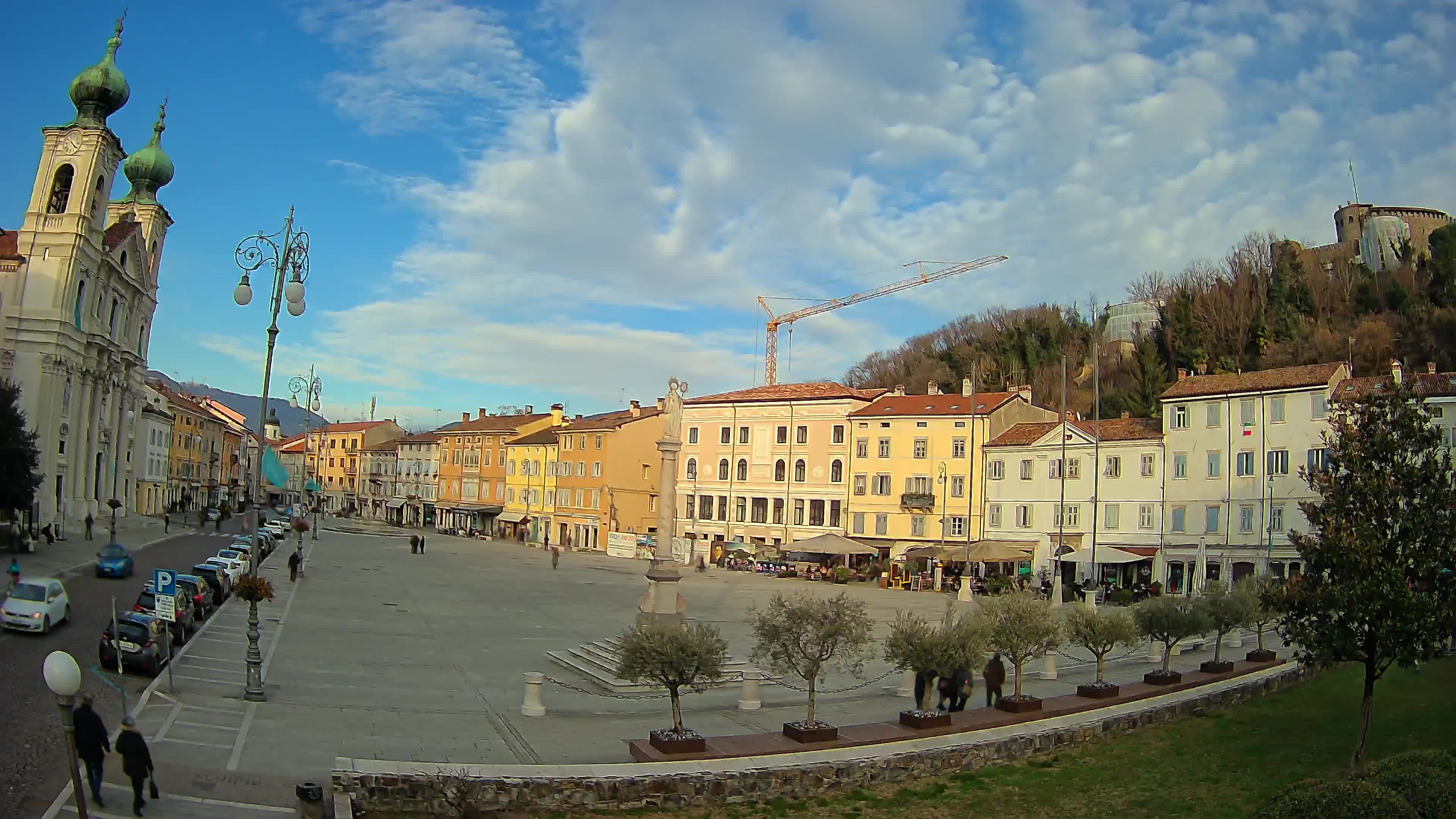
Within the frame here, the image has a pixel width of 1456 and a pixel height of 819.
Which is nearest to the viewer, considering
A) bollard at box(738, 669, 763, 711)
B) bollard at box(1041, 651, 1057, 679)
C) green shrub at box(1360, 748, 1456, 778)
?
green shrub at box(1360, 748, 1456, 778)

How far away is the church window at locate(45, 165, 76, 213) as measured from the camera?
6138cm

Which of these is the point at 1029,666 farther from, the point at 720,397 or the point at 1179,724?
the point at 720,397

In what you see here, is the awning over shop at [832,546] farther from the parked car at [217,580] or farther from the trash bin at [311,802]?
the trash bin at [311,802]

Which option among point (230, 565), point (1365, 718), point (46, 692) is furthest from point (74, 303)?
point (1365, 718)

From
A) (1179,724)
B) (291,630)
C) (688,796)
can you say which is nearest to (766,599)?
(291,630)

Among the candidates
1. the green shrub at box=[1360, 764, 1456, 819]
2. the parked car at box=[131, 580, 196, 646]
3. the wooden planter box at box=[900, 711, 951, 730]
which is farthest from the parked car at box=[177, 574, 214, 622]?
the green shrub at box=[1360, 764, 1456, 819]

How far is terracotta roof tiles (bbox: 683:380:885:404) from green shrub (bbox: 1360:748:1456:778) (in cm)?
5677

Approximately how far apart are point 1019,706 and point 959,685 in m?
1.23

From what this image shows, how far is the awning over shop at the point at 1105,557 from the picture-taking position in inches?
1917

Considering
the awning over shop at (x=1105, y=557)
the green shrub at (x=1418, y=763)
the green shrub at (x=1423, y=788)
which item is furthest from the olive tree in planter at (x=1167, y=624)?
the awning over shop at (x=1105, y=557)

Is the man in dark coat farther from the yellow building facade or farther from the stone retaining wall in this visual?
the yellow building facade

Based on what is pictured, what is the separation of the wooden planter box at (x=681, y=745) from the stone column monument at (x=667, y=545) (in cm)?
579

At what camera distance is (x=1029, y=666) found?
26.9 metres

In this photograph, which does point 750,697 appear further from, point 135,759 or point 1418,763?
point 1418,763
